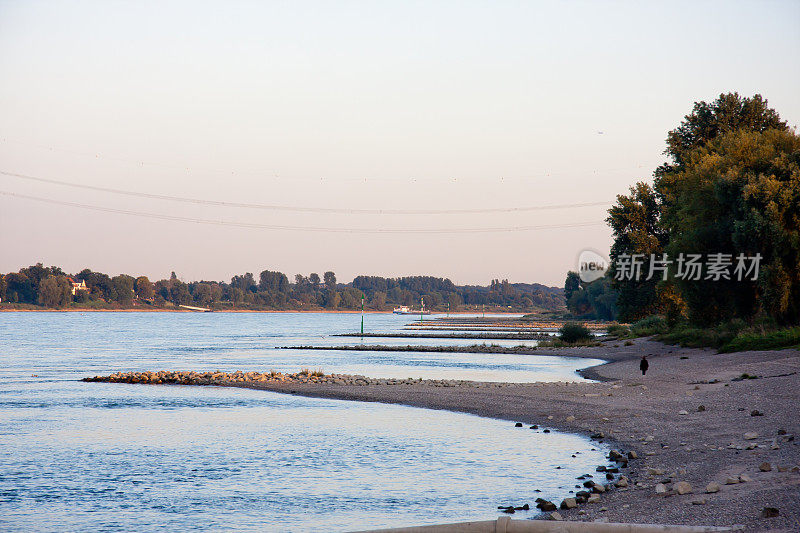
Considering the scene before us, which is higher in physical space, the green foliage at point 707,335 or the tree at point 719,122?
the tree at point 719,122

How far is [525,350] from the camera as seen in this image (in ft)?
297

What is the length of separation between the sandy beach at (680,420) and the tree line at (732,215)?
497 cm

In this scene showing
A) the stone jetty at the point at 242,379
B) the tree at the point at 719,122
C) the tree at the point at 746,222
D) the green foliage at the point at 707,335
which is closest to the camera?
the stone jetty at the point at 242,379

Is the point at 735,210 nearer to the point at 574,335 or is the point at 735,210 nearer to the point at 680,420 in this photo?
the point at 680,420

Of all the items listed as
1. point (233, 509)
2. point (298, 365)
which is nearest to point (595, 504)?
point (233, 509)

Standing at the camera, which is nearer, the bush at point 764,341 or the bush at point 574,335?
the bush at point 764,341

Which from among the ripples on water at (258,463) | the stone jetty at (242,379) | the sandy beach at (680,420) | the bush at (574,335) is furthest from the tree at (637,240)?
the ripples on water at (258,463)

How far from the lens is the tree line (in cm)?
5009

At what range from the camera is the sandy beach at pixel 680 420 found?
15.0 meters

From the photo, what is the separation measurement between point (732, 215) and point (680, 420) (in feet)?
105

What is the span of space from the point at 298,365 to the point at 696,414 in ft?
160

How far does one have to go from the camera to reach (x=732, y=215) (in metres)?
54.9

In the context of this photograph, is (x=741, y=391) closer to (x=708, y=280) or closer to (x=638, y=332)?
(x=708, y=280)

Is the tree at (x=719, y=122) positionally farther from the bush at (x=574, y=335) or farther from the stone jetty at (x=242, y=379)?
the stone jetty at (x=242, y=379)
